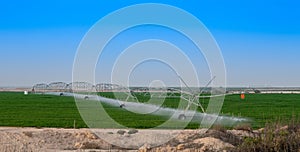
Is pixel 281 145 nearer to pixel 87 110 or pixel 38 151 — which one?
pixel 38 151

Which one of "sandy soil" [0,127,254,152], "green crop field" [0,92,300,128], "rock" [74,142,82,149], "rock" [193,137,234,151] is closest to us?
"rock" [193,137,234,151]

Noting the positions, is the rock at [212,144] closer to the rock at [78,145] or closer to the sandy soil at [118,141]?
the sandy soil at [118,141]

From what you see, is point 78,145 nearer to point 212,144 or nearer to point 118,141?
point 118,141

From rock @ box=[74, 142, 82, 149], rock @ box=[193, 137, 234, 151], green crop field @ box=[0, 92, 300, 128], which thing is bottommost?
rock @ box=[74, 142, 82, 149]

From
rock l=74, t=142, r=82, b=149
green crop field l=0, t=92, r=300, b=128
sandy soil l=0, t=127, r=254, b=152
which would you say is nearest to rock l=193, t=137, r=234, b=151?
sandy soil l=0, t=127, r=254, b=152

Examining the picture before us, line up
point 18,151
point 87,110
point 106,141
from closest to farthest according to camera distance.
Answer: point 18,151 < point 106,141 < point 87,110

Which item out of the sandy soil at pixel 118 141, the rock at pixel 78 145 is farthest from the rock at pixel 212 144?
the rock at pixel 78 145

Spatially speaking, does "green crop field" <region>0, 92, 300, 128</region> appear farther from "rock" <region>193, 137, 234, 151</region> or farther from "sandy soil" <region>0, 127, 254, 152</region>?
"rock" <region>193, 137, 234, 151</region>

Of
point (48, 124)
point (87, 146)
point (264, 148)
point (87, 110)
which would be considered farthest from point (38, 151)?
point (87, 110)

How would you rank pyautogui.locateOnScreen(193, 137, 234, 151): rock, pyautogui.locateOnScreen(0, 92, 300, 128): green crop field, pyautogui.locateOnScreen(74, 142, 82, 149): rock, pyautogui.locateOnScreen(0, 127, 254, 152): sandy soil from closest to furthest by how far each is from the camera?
pyautogui.locateOnScreen(193, 137, 234, 151): rock, pyautogui.locateOnScreen(0, 127, 254, 152): sandy soil, pyautogui.locateOnScreen(74, 142, 82, 149): rock, pyautogui.locateOnScreen(0, 92, 300, 128): green crop field

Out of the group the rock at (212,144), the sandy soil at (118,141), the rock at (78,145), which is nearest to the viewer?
the rock at (212,144)

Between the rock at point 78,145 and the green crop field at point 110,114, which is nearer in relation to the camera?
the rock at point 78,145
